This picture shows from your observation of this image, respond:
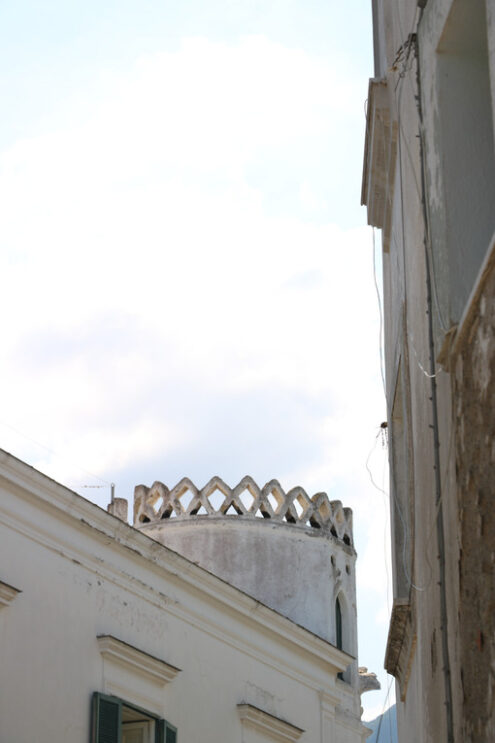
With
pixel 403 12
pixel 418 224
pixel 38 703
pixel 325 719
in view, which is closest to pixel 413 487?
pixel 418 224

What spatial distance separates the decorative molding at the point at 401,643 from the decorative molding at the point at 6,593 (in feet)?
16.6

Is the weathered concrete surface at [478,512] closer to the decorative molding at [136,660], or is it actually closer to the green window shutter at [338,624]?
the decorative molding at [136,660]

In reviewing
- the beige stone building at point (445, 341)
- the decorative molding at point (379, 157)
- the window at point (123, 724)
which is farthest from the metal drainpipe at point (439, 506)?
the window at point (123, 724)

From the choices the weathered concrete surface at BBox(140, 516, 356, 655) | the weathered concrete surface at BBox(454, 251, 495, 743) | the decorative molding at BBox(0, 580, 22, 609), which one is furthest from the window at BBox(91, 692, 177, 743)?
the weathered concrete surface at BBox(454, 251, 495, 743)

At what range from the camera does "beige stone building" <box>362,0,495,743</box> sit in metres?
5.06

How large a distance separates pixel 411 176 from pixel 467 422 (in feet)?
7.81

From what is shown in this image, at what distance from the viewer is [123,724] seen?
1586cm

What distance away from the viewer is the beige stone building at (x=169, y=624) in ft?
46.0

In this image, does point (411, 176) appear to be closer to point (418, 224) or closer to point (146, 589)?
point (418, 224)

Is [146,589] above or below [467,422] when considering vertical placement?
above

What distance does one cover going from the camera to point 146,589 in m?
16.5

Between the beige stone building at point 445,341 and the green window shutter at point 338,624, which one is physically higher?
the green window shutter at point 338,624

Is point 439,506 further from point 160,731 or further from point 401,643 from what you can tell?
point 160,731

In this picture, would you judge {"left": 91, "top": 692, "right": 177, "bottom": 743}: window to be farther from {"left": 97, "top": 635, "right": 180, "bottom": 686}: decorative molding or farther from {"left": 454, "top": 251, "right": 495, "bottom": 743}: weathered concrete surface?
{"left": 454, "top": 251, "right": 495, "bottom": 743}: weathered concrete surface
